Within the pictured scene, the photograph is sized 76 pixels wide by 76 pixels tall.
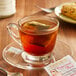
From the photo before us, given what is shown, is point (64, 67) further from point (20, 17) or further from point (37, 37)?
point (20, 17)

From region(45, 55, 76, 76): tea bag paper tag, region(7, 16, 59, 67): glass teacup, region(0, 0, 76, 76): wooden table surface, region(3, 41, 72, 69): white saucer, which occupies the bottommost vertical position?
region(0, 0, 76, 76): wooden table surface

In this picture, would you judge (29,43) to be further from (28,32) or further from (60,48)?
(60,48)

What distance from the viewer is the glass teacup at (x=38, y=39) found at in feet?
2.51

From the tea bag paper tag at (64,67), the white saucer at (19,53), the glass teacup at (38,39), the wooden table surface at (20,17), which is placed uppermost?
the glass teacup at (38,39)

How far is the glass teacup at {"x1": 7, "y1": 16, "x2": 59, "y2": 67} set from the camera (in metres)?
0.77

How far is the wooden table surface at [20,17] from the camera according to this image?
773 mm

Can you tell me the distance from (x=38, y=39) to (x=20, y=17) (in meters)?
0.40

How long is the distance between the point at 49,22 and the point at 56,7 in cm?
37

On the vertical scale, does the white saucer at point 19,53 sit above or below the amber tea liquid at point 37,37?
below

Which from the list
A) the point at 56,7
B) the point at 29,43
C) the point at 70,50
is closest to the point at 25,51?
the point at 29,43

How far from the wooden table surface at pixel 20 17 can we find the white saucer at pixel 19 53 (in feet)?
0.05

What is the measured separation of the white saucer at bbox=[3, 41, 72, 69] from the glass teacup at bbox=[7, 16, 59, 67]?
20mm

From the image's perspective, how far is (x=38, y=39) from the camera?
766 mm

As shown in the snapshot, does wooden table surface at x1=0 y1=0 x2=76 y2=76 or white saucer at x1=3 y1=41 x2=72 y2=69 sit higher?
white saucer at x1=3 y1=41 x2=72 y2=69
